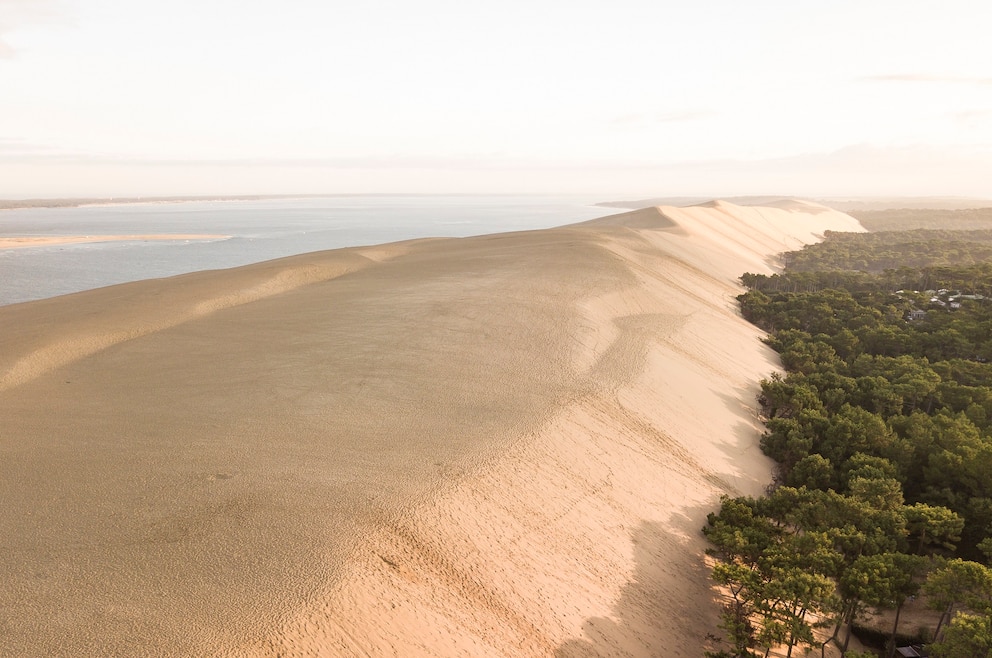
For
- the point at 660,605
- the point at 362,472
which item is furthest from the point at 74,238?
the point at 660,605

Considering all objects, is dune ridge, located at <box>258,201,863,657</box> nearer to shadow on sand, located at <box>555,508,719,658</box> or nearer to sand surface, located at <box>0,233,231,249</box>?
shadow on sand, located at <box>555,508,719,658</box>

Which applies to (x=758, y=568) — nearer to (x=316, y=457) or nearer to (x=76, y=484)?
(x=316, y=457)

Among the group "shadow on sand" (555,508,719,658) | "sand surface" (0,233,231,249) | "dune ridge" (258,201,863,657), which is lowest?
"shadow on sand" (555,508,719,658)

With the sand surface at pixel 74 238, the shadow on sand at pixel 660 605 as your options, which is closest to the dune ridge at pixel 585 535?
the shadow on sand at pixel 660 605

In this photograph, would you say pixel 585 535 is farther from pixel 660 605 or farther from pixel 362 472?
pixel 362 472

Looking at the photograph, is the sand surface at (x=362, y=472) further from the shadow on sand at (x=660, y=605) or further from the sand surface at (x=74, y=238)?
the sand surface at (x=74, y=238)

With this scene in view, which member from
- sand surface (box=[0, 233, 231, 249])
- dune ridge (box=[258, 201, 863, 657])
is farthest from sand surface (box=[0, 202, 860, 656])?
sand surface (box=[0, 233, 231, 249])

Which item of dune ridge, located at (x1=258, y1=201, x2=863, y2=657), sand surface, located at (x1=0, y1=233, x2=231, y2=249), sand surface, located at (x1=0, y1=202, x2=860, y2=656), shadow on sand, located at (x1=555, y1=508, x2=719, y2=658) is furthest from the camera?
sand surface, located at (x1=0, y1=233, x2=231, y2=249)

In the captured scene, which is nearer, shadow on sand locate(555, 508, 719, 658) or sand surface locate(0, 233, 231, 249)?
shadow on sand locate(555, 508, 719, 658)
